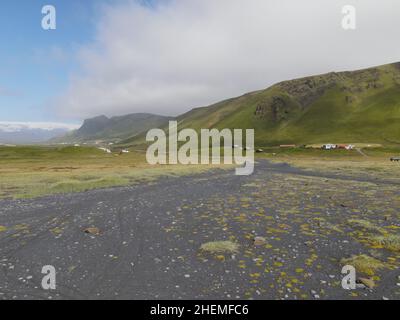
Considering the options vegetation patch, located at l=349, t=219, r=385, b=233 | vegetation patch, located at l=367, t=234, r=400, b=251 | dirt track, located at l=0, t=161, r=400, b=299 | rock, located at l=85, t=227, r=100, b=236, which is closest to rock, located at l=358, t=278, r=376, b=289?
dirt track, located at l=0, t=161, r=400, b=299

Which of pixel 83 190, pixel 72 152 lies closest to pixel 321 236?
A: pixel 83 190

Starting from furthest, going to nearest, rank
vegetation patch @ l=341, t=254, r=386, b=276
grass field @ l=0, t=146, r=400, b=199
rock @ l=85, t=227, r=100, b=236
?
grass field @ l=0, t=146, r=400, b=199 < rock @ l=85, t=227, r=100, b=236 < vegetation patch @ l=341, t=254, r=386, b=276

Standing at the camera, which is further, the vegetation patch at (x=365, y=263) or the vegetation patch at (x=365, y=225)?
the vegetation patch at (x=365, y=225)

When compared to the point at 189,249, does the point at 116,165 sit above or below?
below

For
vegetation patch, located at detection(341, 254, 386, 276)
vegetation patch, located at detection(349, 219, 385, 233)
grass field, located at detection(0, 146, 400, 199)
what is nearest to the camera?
vegetation patch, located at detection(341, 254, 386, 276)

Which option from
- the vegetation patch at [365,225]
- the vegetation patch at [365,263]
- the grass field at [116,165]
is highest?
the vegetation patch at [365,263]

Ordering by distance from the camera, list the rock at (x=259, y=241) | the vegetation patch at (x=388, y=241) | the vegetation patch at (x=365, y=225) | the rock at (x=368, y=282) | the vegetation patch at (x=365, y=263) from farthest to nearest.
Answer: the vegetation patch at (x=365, y=225)
the rock at (x=259, y=241)
the vegetation patch at (x=388, y=241)
the vegetation patch at (x=365, y=263)
the rock at (x=368, y=282)

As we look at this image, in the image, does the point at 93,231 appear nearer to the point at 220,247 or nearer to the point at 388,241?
the point at 220,247

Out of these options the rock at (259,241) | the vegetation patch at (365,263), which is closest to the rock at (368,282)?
the vegetation patch at (365,263)

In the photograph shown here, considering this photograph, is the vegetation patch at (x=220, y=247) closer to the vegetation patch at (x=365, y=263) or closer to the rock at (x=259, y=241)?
the rock at (x=259, y=241)

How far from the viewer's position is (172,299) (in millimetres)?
10539

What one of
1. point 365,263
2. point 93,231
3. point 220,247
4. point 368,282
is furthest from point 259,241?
point 93,231

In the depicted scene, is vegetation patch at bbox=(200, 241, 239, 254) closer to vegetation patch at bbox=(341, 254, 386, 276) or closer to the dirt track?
the dirt track

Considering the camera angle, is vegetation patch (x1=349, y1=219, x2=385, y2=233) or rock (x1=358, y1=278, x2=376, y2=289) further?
vegetation patch (x1=349, y1=219, x2=385, y2=233)
